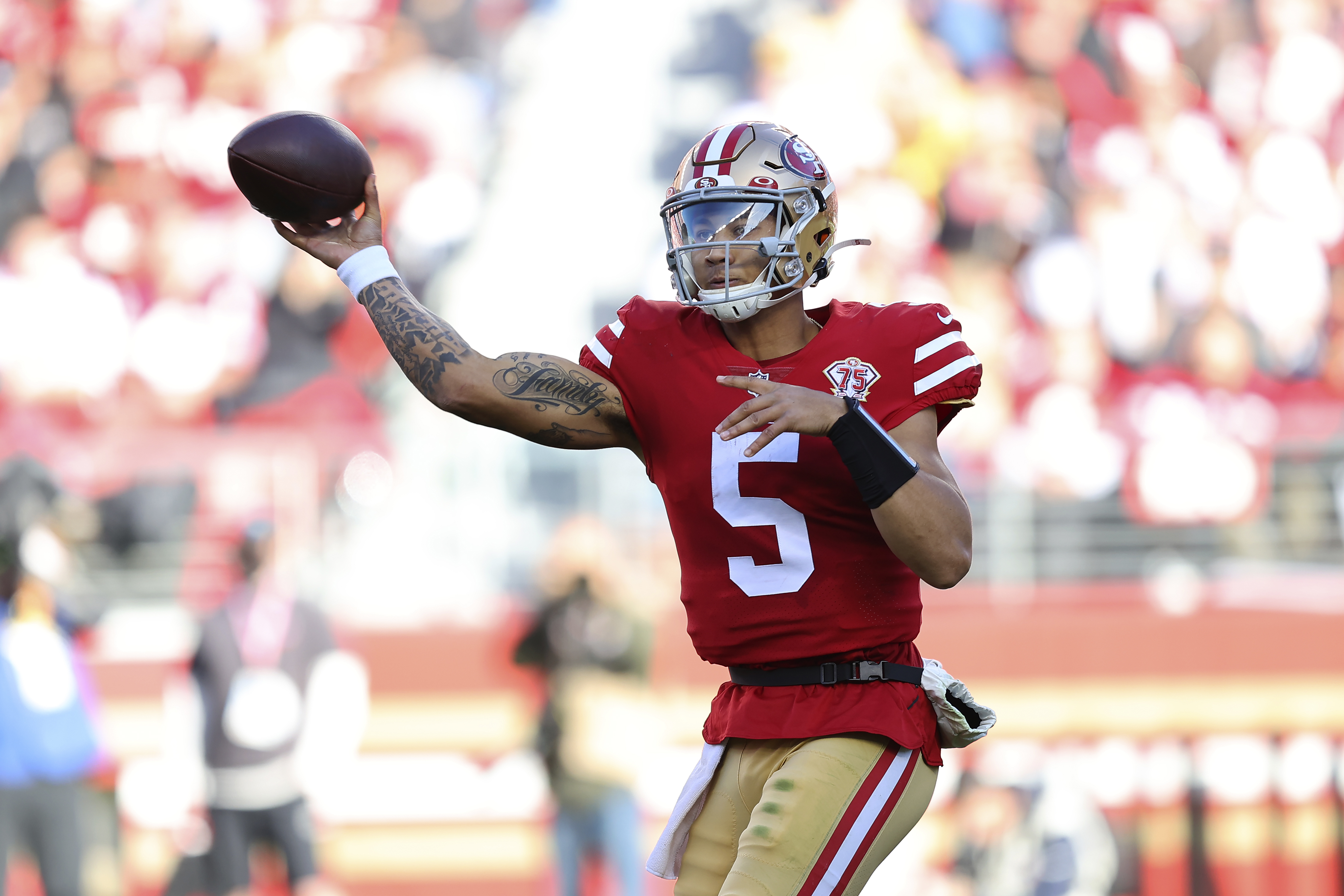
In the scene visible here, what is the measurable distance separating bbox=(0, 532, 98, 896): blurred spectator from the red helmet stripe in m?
4.08

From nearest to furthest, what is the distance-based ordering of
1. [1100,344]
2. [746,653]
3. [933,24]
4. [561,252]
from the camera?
[746,653]
[1100,344]
[561,252]
[933,24]

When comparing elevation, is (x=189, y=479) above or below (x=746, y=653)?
above

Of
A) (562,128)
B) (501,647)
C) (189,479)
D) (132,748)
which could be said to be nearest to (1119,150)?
(562,128)

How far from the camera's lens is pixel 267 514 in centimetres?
659

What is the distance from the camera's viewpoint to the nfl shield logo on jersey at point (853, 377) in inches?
105

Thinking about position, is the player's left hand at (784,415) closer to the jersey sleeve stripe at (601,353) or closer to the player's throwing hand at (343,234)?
the jersey sleeve stripe at (601,353)

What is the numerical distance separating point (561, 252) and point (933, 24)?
9.99ft

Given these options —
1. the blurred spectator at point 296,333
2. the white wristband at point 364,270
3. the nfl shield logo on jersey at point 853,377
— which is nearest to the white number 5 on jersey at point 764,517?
the nfl shield logo on jersey at point 853,377

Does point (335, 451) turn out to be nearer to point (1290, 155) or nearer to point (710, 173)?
point (710, 173)

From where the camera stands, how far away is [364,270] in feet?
9.15

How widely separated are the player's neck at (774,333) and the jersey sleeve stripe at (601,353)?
0.24 metres

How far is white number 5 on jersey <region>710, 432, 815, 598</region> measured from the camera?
266 cm

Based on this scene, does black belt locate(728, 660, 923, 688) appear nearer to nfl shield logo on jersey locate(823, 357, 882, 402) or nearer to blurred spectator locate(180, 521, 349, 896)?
nfl shield logo on jersey locate(823, 357, 882, 402)

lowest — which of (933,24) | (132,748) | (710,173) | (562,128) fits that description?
(132,748)
